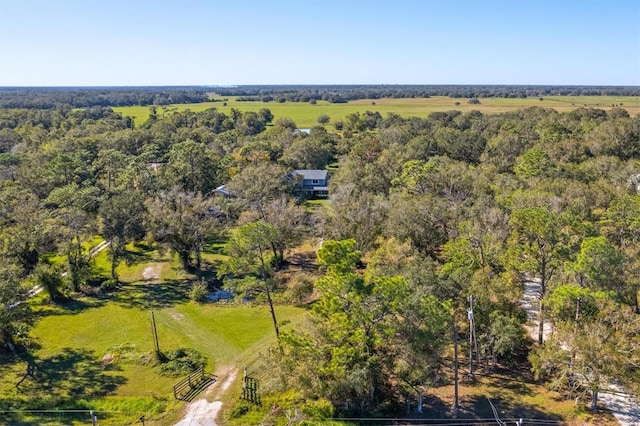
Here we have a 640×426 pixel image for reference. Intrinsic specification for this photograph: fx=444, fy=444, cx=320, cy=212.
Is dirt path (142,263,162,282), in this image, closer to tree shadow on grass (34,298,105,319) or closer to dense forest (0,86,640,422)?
dense forest (0,86,640,422)

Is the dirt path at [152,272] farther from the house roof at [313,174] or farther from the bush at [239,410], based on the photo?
the house roof at [313,174]

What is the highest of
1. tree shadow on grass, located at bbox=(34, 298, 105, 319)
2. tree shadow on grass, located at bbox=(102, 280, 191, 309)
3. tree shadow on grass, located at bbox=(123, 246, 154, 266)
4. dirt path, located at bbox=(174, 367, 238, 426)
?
tree shadow on grass, located at bbox=(123, 246, 154, 266)

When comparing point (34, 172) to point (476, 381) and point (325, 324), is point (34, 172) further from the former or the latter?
point (476, 381)

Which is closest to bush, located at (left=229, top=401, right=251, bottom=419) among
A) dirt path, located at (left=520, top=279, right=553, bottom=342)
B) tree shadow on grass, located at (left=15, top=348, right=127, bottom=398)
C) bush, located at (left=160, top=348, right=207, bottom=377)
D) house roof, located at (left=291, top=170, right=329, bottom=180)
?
bush, located at (left=160, top=348, right=207, bottom=377)

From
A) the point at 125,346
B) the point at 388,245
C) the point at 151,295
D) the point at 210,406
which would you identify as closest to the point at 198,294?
the point at 151,295

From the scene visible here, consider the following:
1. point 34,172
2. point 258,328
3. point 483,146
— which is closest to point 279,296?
point 258,328

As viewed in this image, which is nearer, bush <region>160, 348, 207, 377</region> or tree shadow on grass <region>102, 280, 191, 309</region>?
bush <region>160, 348, 207, 377</region>

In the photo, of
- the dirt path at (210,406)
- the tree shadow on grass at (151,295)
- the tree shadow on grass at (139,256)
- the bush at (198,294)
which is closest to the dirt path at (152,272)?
the tree shadow on grass at (151,295)

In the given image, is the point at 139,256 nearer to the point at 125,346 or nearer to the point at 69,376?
the point at 125,346
